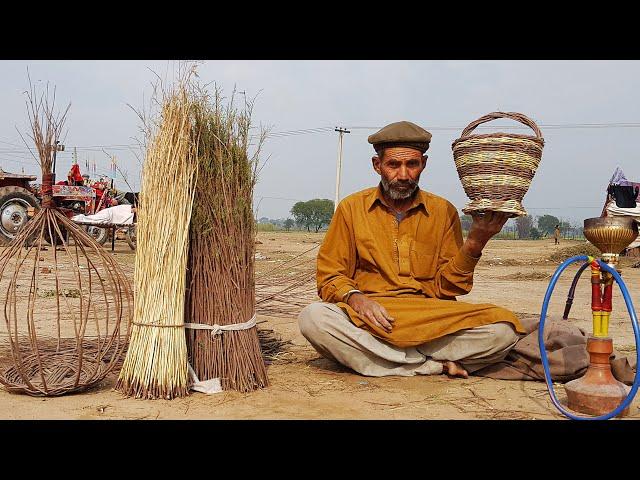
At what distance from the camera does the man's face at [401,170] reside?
3.71m

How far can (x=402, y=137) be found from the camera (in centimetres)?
365

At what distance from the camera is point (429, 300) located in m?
3.67

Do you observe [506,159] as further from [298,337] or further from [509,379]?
[298,337]

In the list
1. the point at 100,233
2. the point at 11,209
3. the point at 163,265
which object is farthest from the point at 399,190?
the point at 100,233

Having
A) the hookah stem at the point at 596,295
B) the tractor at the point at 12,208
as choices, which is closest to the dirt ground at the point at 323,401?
the hookah stem at the point at 596,295

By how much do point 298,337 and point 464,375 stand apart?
1.68 m

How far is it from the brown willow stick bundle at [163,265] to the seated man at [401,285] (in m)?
0.88

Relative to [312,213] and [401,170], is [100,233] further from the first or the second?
[312,213]

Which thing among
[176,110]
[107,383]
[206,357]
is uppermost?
[176,110]

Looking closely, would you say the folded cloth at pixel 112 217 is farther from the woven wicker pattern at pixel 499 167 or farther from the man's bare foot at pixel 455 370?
the woven wicker pattern at pixel 499 167

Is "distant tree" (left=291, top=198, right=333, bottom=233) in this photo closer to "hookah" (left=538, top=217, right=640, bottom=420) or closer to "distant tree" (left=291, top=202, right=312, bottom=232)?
"distant tree" (left=291, top=202, right=312, bottom=232)

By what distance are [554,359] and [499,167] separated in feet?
4.28

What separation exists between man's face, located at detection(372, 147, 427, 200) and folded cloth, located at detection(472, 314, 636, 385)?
1.16 metres

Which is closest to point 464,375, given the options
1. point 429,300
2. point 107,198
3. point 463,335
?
point 463,335
